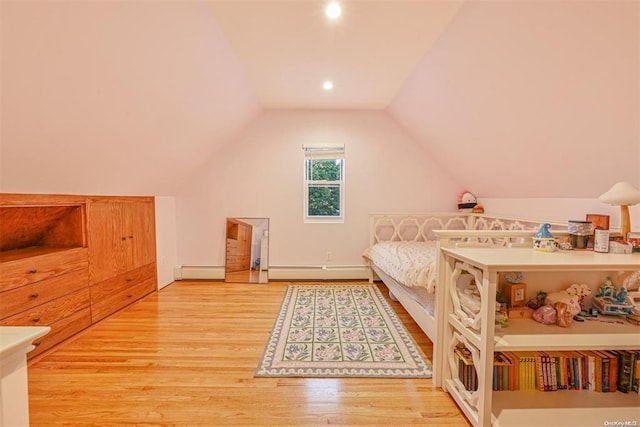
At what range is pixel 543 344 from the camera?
1.33 meters

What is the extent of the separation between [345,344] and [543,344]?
4.42ft

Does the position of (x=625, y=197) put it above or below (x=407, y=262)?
above

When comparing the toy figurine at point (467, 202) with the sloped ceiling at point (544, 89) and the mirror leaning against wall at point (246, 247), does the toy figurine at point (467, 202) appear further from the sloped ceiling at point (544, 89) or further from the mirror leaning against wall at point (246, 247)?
the mirror leaning against wall at point (246, 247)

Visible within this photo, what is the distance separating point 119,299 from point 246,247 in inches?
62.0

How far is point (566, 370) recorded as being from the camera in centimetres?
156

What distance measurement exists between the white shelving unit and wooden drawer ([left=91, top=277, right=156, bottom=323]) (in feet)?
9.79

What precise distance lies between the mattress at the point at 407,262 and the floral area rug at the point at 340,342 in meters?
0.44

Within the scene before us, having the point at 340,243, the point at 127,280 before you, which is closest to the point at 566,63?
the point at 340,243

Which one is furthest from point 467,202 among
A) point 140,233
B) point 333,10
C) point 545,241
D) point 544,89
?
point 140,233

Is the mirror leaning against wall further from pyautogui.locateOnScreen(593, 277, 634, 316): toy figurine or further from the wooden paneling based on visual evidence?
pyautogui.locateOnScreen(593, 277, 634, 316): toy figurine

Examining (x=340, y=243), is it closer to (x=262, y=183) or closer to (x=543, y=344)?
(x=262, y=183)

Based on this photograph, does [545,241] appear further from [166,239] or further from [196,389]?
[166,239]

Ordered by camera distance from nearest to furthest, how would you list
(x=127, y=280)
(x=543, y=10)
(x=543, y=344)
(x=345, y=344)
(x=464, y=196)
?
(x=543, y=344)
(x=543, y=10)
(x=345, y=344)
(x=127, y=280)
(x=464, y=196)

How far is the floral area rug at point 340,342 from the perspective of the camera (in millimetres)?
1954
